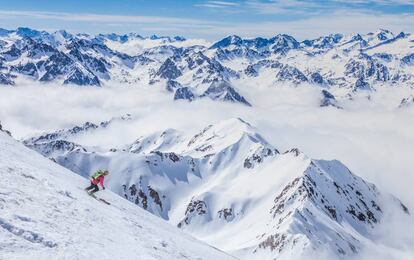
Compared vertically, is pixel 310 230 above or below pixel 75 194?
below

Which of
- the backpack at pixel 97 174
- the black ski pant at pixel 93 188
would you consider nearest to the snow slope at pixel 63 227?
the black ski pant at pixel 93 188

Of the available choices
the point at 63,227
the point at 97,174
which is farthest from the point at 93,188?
the point at 63,227

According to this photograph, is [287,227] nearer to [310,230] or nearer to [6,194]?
[310,230]

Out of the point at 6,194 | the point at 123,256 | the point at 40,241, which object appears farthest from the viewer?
the point at 6,194

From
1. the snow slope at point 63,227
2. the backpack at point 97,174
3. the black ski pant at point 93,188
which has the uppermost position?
the snow slope at point 63,227

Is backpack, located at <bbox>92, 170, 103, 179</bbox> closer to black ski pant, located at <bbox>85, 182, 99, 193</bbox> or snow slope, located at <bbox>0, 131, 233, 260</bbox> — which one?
black ski pant, located at <bbox>85, 182, 99, 193</bbox>

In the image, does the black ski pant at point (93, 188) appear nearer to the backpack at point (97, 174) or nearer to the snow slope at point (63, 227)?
the backpack at point (97, 174)

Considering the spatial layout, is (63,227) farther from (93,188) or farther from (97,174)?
(97,174)

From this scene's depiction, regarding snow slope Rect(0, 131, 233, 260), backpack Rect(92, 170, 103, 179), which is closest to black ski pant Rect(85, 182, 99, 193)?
backpack Rect(92, 170, 103, 179)

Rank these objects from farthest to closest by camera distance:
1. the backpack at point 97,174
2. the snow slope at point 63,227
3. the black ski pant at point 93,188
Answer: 1. the backpack at point 97,174
2. the black ski pant at point 93,188
3. the snow slope at point 63,227

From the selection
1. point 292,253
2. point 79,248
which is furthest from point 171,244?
point 292,253
